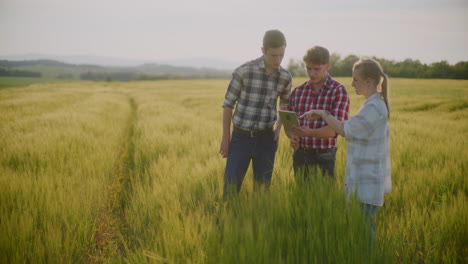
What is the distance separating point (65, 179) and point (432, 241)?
158 inches

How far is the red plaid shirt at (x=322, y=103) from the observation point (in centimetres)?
231

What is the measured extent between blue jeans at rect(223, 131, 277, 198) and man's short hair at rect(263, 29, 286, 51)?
90 cm

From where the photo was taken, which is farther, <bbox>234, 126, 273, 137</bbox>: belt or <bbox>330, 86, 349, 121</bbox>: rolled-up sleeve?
<bbox>234, 126, 273, 137</bbox>: belt

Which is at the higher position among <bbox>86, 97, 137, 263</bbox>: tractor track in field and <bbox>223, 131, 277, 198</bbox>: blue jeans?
<bbox>223, 131, 277, 198</bbox>: blue jeans

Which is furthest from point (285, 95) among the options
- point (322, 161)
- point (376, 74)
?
point (376, 74)

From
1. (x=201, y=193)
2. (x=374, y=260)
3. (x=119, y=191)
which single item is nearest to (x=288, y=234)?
(x=374, y=260)

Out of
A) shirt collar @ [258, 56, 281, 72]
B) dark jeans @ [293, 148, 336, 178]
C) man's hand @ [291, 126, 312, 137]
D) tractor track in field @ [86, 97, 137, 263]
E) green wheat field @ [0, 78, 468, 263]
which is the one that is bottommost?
tractor track in field @ [86, 97, 137, 263]

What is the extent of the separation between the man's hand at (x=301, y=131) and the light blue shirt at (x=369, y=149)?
0.37m

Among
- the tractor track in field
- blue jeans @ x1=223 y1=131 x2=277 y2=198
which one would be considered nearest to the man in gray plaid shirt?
blue jeans @ x1=223 y1=131 x2=277 y2=198

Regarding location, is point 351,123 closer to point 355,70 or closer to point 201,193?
point 355,70

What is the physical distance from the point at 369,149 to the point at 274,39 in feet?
3.95

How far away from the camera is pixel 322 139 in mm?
2424

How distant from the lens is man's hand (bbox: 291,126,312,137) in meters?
2.27

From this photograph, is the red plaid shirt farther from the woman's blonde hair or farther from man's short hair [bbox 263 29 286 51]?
man's short hair [bbox 263 29 286 51]
